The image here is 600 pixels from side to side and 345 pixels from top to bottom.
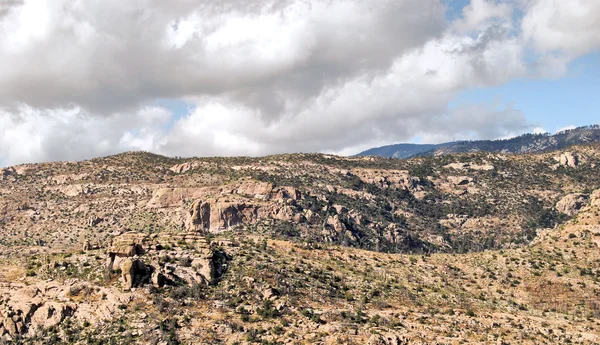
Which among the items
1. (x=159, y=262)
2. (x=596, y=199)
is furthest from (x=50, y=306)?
(x=596, y=199)

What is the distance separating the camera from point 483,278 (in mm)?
84125

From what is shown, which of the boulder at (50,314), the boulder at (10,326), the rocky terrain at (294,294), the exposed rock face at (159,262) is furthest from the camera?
the exposed rock face at (159,262)

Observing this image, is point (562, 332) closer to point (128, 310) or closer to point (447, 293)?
point (447, 293)

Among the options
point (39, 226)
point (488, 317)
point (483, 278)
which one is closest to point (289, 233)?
point (39, 226)

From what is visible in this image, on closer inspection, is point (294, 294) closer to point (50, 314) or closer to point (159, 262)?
point (159, 262)

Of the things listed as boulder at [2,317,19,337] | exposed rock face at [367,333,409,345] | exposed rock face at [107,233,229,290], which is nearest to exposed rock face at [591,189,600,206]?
exposed rock face at [367,333,409,345]

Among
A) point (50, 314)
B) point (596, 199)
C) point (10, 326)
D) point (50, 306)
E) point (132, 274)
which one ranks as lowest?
point (10, 326)

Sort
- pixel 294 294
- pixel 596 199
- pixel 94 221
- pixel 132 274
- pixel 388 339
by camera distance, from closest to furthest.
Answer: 1. pixel 388 339
2. pixel 132 274
3. pixel 294 294
4. pixel 596 199
5. pixel 94 221

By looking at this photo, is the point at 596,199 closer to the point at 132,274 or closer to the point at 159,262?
the point at 159,262

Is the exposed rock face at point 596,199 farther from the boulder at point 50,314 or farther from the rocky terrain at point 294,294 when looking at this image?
the boulder at point 50,314

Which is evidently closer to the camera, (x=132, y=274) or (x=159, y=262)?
(x=132, y=274)

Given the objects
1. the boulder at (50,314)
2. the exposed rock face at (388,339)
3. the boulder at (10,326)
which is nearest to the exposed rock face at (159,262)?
the boulder at (50,314)

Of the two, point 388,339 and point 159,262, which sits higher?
point 159,262

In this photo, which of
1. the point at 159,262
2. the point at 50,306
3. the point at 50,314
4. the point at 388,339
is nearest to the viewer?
the point at 388,339
